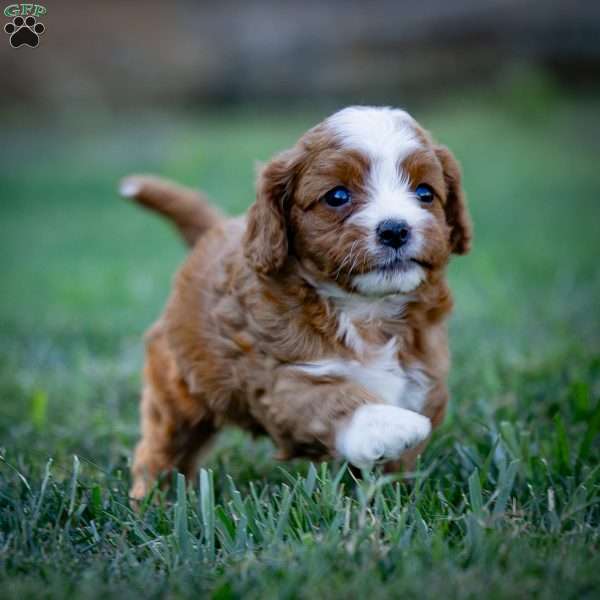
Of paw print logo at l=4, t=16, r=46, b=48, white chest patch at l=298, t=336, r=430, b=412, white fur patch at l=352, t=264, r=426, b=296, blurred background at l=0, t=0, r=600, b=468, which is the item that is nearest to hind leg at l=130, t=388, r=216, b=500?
blurred background at l=0, t=0, r=600, b=468

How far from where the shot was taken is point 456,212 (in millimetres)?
3643

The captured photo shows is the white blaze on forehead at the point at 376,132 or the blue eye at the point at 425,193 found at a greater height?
the white blaze on forehead at the point at 376,132

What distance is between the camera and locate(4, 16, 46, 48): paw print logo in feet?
14.7

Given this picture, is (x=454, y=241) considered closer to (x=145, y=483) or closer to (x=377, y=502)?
(x=377, y=502)

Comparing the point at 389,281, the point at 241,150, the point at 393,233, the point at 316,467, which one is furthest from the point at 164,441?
the point at 241,150

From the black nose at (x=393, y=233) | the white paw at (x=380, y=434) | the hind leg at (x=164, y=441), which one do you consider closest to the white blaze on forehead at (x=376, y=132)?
the black nose at (x=393, y=233)

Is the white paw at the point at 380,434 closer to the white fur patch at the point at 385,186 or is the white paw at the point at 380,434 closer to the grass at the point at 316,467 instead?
the grass at the point at 316,467

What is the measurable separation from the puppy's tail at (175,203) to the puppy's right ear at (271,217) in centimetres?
93

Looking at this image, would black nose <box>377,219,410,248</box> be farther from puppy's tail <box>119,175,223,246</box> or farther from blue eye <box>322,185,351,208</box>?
puppy's tail <box>119,175,223,246</box>

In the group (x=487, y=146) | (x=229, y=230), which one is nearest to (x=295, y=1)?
(x=487, y=146)

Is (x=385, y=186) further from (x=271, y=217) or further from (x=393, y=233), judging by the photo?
(x=271, y=217)

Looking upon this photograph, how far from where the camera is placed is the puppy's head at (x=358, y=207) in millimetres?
3186

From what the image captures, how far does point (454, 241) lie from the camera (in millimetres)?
3650

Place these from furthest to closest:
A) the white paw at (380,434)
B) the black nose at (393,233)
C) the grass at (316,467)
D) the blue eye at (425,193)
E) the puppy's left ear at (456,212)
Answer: the puppy's left ear at (456,212)
the blue eye at (425,193)
the black nose at (393,233)
the white paw at (380,434)
the grass at (316,467)
